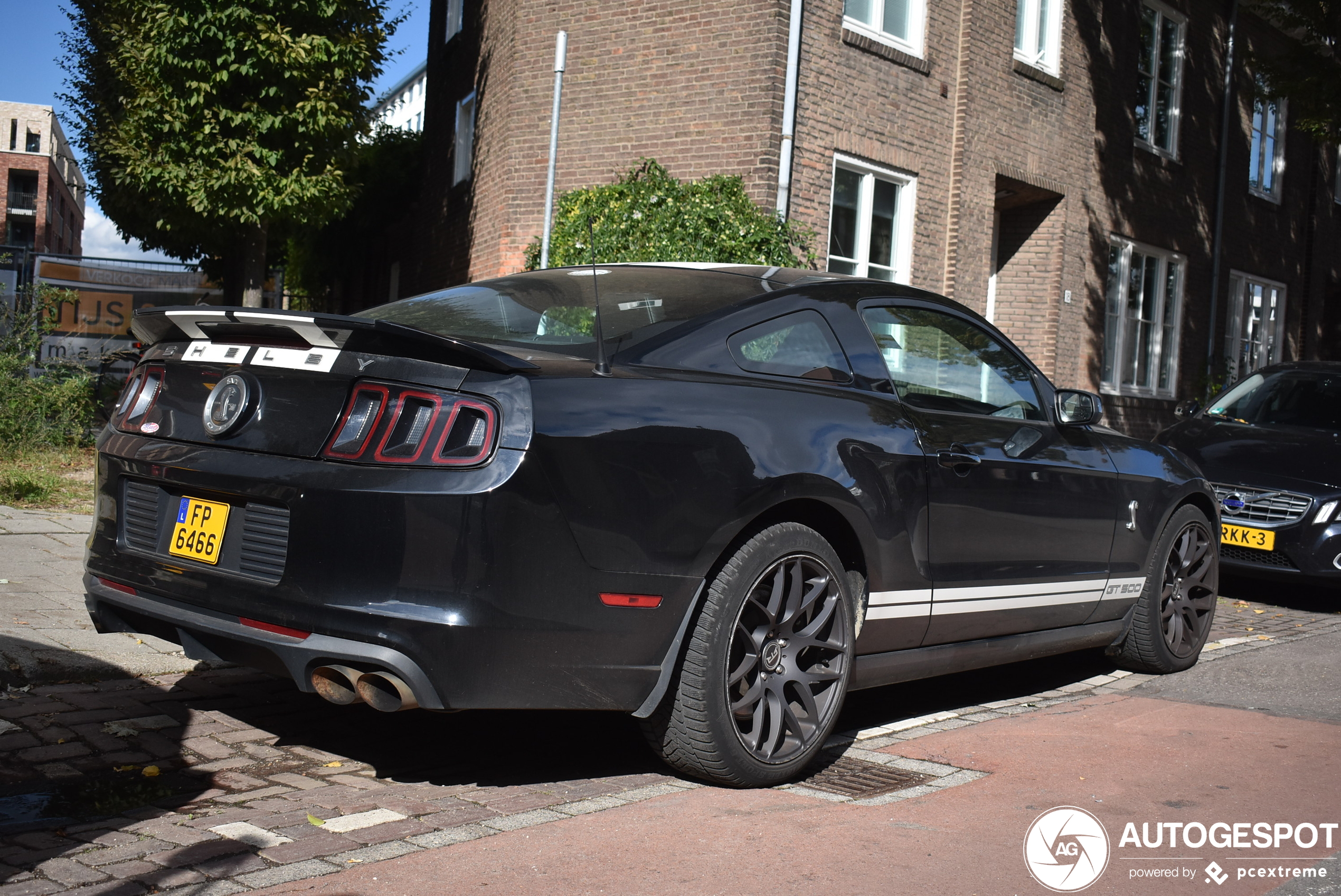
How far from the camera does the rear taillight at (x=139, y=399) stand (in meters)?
3.78

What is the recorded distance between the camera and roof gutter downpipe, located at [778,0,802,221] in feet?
38.7

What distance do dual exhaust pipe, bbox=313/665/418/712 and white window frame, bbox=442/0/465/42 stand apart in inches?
601

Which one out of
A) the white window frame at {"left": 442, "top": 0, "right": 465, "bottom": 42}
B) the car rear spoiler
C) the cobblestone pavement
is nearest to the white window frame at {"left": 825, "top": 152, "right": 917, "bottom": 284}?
the white window frame at {"left": 442, "top": 0, "right": 465, "bottom": 42}

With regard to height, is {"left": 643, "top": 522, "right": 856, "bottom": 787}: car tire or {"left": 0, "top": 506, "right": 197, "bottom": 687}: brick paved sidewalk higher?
{"left": 643, "top": 522, "right": 856, "bottom": 787}: car tire

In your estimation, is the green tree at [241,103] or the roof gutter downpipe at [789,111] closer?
the roof gutter downpipe at [789,111]

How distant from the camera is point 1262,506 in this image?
8.07 metres

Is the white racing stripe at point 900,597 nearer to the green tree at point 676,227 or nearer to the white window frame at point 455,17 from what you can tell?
the green tree at point 676,227

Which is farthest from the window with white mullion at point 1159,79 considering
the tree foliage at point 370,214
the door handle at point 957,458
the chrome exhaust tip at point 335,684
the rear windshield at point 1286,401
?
the chrome exhaust tip at point 335,684

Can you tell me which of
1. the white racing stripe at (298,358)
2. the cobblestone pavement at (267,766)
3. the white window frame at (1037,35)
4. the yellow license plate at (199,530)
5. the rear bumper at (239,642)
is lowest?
the cobblestone pavement at (267,766)

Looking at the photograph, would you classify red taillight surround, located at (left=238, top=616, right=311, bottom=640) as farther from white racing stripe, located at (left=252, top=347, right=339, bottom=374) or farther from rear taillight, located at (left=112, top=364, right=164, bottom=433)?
rear taillight, located at (left=112, top=364, right=164, bottom=433)

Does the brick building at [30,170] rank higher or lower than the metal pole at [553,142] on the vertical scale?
higher

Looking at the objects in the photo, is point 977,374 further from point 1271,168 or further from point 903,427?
point 1271,168

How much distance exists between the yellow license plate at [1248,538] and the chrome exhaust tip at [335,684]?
6.35 meters

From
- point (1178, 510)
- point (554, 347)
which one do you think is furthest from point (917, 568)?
point (1178, 510)
